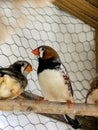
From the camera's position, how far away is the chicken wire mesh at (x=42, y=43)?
1.72 m

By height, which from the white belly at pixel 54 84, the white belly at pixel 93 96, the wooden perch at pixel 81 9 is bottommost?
the white belly at pixel 93 96

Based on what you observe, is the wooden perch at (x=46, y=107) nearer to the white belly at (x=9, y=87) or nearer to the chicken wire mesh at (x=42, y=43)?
the white belly at (x=9, y=87)

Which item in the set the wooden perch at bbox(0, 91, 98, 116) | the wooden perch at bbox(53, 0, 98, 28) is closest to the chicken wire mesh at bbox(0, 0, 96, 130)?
the wooden perch at bbox(53, 0, 98, 28)

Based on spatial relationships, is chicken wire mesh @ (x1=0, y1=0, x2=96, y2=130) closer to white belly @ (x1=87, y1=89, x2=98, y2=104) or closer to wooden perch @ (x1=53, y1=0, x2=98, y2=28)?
wooden perch @ (x1=53, y1=0, x2=98, y2=28)

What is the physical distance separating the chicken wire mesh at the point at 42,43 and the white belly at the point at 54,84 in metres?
0.29

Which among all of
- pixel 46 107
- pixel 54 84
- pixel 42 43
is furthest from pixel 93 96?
pixel 42 43

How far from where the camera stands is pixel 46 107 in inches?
50.2

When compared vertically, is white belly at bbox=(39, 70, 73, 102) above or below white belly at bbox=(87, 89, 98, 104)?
above

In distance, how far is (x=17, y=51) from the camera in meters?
1.75

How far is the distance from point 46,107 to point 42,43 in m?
0.60

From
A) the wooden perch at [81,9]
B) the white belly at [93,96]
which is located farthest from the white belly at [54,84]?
the wooden perch at [81,9]

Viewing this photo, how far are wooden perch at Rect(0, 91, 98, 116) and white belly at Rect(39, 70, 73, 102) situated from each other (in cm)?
17

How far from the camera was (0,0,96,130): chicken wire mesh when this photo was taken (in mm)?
1717

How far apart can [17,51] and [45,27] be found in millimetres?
196
